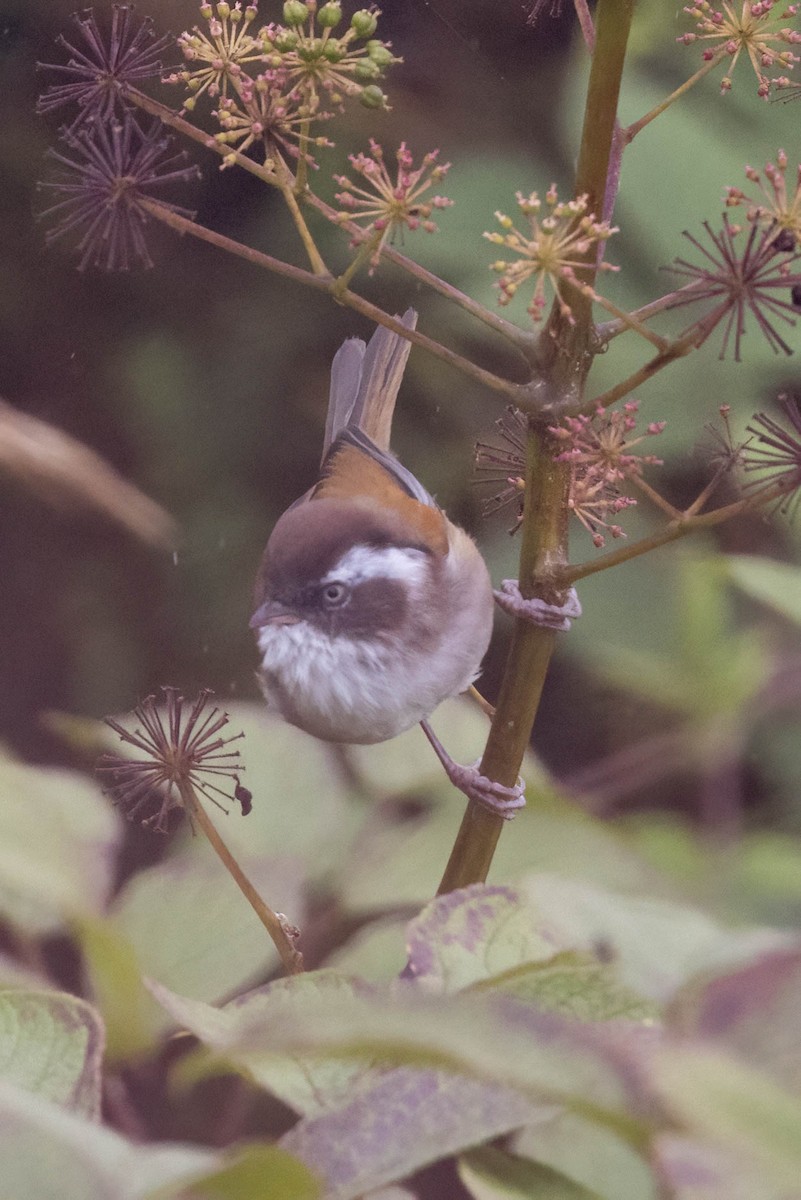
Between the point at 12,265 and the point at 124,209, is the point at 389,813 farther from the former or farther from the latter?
the point at 12,265

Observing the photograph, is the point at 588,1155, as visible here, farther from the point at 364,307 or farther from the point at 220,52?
the point at 220,52

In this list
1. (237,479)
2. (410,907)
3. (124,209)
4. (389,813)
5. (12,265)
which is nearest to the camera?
(124,209)

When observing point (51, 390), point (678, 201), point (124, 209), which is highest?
point (678, 201)

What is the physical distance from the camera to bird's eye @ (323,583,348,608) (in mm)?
767

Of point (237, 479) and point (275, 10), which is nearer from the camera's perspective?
point (275, 10)

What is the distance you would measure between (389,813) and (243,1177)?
0.43 meters

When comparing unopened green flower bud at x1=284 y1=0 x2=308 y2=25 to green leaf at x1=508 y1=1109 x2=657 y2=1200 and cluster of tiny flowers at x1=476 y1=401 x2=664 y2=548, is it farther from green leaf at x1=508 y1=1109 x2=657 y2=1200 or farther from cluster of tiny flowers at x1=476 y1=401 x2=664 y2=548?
green leaf at x1=508 y1=1109 x2=657 y2=1200

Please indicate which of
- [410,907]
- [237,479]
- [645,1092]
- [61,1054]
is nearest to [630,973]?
[645,1092]

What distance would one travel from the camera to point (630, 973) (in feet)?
1.00

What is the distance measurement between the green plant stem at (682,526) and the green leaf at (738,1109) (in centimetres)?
20

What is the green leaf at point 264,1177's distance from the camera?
0.27 m

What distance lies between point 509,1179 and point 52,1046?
0.13m

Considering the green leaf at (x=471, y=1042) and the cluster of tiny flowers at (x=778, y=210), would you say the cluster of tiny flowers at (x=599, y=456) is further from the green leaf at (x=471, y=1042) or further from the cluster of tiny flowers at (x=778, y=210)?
the green leaf at (x=471, y=1042)

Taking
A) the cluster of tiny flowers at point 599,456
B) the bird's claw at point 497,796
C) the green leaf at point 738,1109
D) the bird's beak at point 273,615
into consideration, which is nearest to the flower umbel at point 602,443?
the cluster of tiny flowers at point 599,456
